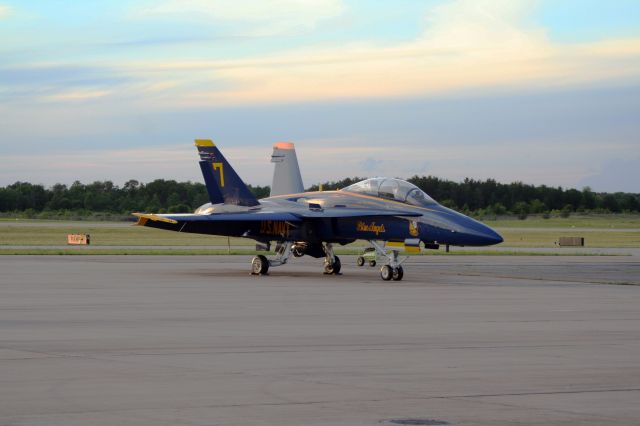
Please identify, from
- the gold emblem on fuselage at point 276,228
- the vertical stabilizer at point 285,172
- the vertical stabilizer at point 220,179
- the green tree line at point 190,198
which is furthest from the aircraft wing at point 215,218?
the green tree line at point 190,198

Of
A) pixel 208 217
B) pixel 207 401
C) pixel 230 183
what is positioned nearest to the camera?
pixel 207 401

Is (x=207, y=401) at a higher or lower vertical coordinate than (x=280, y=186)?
lower

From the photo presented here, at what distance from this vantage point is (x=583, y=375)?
11945 millimetres

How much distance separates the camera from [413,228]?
99.6 feet

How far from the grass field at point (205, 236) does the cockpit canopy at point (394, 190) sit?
1933cm

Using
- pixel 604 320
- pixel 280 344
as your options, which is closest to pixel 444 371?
pixel 280 344

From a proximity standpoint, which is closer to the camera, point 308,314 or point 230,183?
point 308,314

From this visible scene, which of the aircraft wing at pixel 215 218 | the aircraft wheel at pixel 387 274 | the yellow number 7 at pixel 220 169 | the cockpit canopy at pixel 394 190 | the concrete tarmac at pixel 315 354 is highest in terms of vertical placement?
the yellow number 7 at pixel 220 169

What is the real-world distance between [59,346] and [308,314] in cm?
609

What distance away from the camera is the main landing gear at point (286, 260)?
3306 cm

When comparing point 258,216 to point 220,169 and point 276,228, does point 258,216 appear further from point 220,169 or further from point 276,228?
point 220,169

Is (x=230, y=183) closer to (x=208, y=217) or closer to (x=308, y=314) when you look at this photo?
(x=208, y=217)

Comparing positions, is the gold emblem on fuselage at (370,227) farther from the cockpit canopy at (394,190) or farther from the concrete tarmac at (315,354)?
the concrete tarmac at (315,354)

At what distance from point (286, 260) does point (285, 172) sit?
7639 millimetres
